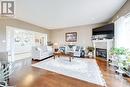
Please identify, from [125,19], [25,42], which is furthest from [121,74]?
[25,42]

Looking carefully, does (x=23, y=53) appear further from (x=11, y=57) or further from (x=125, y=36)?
(x=125, y=36)

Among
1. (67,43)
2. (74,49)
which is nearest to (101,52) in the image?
(74,49)

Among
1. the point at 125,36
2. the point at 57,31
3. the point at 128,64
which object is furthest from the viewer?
the point at 57,31

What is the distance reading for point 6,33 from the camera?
5840mm

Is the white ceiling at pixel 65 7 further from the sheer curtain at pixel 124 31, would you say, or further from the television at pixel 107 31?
the television at pixel 107 31

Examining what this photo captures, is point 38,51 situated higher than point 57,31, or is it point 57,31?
point 57,31

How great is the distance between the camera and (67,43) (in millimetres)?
9867

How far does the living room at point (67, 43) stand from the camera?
3.47 metres

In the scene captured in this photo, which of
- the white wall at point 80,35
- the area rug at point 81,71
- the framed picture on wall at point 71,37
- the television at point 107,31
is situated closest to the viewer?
the area rug at point 81,71

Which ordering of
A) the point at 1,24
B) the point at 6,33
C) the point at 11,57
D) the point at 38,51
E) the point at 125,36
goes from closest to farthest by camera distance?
the point at 125,36, the point at 1,24, the point at 6,33, the point at 11,57, the point at 38,51

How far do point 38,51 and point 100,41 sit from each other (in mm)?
4337

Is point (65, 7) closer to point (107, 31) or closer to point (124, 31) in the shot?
point (124, 31)

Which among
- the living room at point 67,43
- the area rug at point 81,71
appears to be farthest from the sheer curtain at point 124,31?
the area rug at point 81,71

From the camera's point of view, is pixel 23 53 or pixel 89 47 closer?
pixel 23 53
